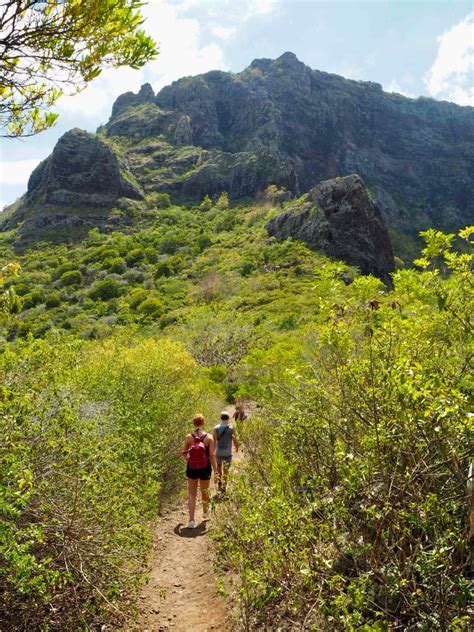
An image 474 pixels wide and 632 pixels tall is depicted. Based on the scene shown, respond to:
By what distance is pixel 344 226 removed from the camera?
159ft

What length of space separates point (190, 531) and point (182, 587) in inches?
60.0

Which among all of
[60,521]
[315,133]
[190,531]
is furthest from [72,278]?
[315,133]

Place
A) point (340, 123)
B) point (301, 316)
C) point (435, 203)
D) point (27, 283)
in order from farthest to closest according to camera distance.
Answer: point (340, 123), point (435, 203), point (27, 283), point (301, 316)

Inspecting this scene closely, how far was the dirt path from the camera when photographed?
16.4ft

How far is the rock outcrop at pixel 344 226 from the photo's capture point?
47344 millimetres

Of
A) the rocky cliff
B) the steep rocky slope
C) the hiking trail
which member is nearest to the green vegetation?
the hiking trail

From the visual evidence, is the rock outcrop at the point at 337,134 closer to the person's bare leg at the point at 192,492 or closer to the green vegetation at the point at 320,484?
the person's bare leg at the point at 192,492

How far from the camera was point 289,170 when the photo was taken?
8150 centimetres

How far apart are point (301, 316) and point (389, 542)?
26554 mm

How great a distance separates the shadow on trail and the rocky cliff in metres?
74.1

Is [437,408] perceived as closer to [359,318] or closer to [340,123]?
[359,318]

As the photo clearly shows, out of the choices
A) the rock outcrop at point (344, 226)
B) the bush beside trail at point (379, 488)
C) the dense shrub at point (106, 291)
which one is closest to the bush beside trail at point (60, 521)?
the bush beside trail at point (379, 488)

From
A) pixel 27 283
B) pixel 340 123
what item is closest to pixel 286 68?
pixel 340 123

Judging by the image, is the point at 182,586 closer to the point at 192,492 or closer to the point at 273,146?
the point at 192,492
